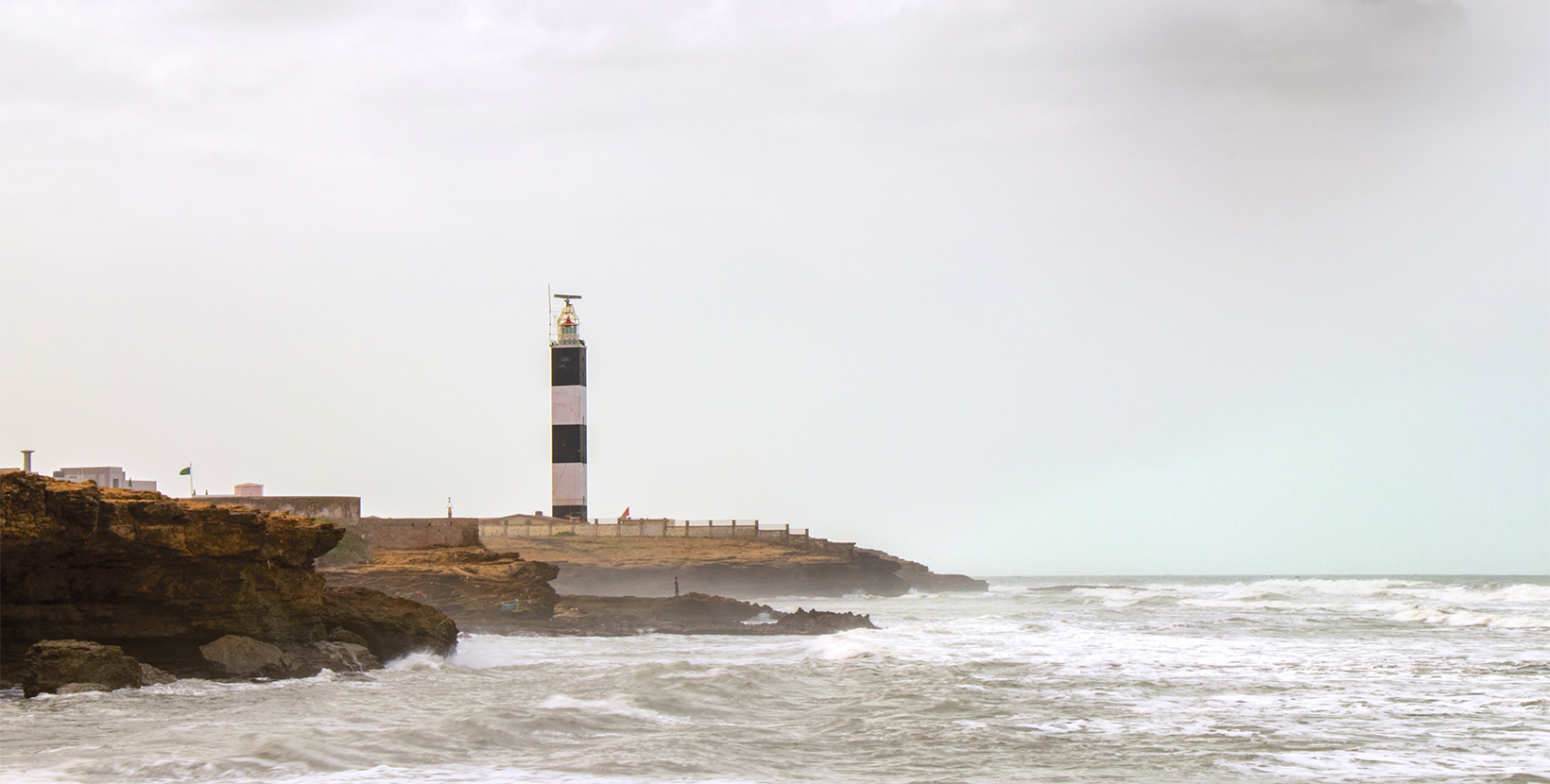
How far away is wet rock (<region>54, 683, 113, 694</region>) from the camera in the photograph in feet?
42.5

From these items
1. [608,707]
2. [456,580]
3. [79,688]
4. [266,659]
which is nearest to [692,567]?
[456,580]

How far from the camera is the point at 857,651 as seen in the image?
1928 cm

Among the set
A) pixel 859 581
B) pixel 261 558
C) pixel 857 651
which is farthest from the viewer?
pixel 859 581

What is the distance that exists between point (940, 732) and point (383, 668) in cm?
878

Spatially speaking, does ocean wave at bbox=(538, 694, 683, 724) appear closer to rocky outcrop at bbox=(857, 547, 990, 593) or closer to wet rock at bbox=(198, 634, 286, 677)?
wet rock at bbox=(198, 634, 286, 677)

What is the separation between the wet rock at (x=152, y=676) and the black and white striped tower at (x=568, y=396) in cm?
3450

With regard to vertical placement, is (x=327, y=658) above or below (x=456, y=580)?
below

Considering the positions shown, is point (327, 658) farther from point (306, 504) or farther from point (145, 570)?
point (306, 504)

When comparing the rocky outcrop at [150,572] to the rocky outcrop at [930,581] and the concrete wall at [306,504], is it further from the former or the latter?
the rocky outcrop at [930,581]

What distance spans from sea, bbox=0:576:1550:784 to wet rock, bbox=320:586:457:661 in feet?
1.21

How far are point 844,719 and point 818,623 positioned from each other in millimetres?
15205

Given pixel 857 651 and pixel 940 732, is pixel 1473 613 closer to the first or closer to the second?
pixel 857 651

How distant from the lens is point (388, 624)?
59.5ft

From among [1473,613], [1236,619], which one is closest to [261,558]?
[1236,619]
